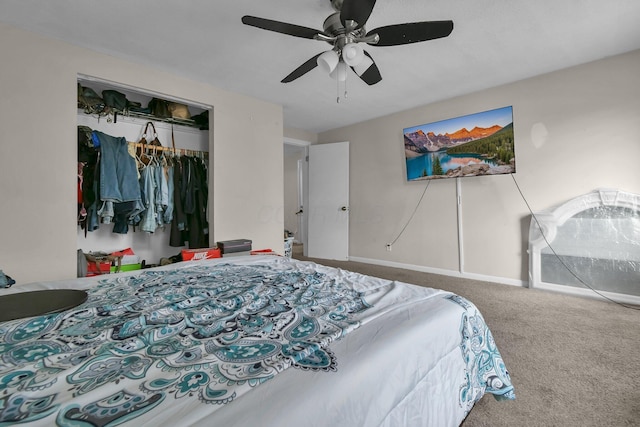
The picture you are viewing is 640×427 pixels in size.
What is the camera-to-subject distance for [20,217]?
7.06 ft

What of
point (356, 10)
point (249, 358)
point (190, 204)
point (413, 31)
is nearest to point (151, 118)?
point (190, 204)

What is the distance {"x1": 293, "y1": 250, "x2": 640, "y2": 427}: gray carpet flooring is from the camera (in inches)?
51.6

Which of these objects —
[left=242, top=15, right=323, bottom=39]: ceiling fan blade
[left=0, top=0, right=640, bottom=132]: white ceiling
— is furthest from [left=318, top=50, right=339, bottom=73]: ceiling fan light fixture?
[left=0, top=0, right=640, bottom=132]: white ceiling

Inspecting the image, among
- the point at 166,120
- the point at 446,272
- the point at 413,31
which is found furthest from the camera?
the point at 446,272

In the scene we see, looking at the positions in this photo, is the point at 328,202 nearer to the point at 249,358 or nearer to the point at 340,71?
the point at 340,71

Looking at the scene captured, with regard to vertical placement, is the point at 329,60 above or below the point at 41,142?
above

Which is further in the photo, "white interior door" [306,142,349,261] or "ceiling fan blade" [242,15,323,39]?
"white interior door" [306,142,349,261]

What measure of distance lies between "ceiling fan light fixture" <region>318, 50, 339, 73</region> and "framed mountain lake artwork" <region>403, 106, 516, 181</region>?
7.92ft

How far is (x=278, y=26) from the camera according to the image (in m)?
1.66

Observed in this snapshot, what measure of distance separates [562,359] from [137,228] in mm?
3957

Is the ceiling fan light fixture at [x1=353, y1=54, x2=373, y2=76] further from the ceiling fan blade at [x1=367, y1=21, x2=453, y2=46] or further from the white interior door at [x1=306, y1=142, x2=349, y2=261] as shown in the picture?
the white interior door at [x1=306, y1=142, x2=349, y2=261]

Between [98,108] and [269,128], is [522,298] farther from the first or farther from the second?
[98,108]

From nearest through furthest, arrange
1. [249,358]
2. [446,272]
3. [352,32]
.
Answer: [249,358], [352,32], [446,272]

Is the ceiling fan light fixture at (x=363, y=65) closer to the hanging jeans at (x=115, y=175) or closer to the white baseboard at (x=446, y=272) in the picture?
the hanging jeans at (x=115, y=175)
